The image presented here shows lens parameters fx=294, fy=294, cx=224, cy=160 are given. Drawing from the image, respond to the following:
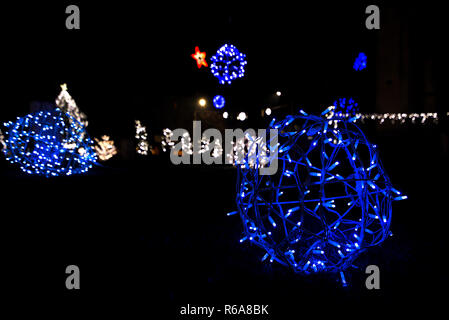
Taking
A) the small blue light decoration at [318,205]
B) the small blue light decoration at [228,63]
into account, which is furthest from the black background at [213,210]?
the small blue light decoration at [228,63]

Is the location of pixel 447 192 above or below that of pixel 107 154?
below

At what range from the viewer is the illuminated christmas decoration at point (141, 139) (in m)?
16.0

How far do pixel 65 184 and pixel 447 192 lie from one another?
27.2ft

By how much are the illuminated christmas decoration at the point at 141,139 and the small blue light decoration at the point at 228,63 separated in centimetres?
777

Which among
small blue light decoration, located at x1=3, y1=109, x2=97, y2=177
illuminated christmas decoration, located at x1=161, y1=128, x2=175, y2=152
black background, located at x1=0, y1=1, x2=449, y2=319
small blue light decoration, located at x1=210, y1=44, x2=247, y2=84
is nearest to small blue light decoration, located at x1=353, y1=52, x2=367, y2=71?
black background, located at x1=0, y1=1, x2=449, y2=319

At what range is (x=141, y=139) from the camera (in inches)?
643

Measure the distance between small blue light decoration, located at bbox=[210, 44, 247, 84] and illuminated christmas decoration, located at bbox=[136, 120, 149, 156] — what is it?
777 centimetres

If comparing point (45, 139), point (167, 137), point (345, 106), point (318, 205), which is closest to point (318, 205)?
point (318, 205)

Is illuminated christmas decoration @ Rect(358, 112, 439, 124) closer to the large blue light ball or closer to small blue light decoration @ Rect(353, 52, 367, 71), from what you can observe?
small blue light decoration @ Rect(353, 52, 367, 71)

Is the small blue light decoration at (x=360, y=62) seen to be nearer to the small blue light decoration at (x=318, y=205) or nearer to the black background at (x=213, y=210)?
the black background at (x=213, y=210)
